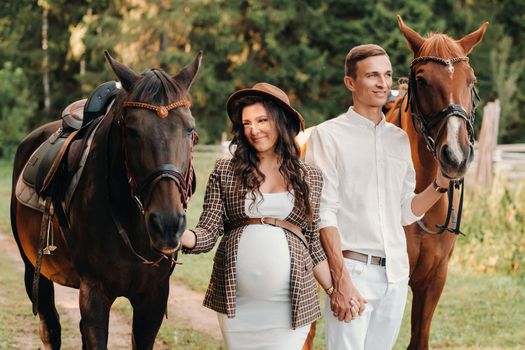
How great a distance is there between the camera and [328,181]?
372cm

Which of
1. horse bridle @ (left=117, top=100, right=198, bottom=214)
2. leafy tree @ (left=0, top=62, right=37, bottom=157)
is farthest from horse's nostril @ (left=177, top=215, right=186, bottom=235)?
leafy tree @ (left=0, top=62, right=37, bottom=157)

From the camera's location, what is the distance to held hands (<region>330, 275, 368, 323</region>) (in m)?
3.55

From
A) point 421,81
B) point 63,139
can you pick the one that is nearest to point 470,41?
point 421,81

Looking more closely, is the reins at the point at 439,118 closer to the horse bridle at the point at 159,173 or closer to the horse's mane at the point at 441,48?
the horse's mane at the point at 441,48

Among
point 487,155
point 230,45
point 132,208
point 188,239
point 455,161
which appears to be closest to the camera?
point 188,239

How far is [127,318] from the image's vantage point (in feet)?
24.8

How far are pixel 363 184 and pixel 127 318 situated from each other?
4.41 metres

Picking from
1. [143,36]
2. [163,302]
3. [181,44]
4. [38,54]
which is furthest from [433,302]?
[38,54]

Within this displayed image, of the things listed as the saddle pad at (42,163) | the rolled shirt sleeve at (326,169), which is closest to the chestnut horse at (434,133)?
the rolled shirt sleeve at (326,169)

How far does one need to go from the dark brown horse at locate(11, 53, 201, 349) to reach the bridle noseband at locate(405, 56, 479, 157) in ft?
4.39

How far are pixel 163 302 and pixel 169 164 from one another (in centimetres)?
132

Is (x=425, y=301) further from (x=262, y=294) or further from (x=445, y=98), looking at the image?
(x=262, y=294)

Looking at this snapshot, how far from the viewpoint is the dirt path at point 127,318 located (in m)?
6.64

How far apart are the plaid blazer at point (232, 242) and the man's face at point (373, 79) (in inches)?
19.3
